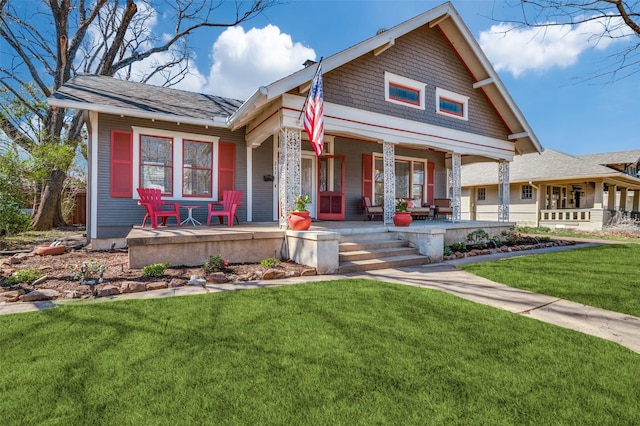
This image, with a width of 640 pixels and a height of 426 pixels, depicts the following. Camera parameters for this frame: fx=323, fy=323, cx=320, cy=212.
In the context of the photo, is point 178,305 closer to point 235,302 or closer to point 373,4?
point 235,302

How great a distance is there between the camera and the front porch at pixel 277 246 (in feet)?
16.1

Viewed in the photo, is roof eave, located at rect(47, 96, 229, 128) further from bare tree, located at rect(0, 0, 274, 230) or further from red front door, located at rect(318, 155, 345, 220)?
bare tree, located at rect(0, 0, 274, 230)

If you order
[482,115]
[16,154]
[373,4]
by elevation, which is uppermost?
[373,4]

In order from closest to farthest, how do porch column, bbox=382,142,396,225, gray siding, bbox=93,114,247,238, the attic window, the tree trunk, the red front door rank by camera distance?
gray siding, bbox=93,114,247,238, porch column, bbox=382,142,396,225, the attic window, the red front door, the tree trunk

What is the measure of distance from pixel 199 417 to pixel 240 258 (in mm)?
3906

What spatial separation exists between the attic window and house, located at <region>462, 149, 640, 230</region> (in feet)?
37.8

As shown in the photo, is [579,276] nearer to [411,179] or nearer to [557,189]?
[411,179]

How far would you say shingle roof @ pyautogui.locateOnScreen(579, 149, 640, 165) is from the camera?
19.5 m

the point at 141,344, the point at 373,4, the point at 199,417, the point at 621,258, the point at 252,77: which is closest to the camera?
the point at 199,417

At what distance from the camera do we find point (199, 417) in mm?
1595

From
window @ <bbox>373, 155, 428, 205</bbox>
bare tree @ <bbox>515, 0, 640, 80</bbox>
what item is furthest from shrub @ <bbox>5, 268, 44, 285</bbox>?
window @ <bbox>373, 155, 428, 205</bbox>

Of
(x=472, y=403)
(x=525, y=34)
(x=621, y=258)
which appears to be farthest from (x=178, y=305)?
(x=621, y=258)

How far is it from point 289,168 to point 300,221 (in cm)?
116

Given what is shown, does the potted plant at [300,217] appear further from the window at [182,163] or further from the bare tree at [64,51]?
the bare tree at [64,51]
